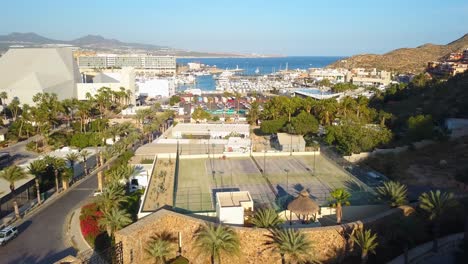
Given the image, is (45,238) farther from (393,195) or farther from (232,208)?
(393,195)

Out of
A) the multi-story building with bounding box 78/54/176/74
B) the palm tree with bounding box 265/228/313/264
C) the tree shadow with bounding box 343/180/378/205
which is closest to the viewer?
the palm tree with bounding box 265/228/313/264

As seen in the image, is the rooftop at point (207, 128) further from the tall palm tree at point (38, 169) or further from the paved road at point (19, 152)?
the tall palm tree at point (38, 169)

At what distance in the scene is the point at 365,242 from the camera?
47.3ft

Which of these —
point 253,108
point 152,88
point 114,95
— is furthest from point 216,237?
point 152,88

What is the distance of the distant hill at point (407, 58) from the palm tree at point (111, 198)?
116561mm

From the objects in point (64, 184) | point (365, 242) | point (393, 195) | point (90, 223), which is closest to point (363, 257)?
point (365, 242)

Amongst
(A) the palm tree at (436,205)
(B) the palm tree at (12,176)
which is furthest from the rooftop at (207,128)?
(A) the palm tree at (436,205)

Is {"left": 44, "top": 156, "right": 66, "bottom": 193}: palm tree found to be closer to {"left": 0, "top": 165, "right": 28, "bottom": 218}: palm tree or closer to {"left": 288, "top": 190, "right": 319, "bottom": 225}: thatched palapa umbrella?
{"left": 0, "top": 165, "right": 28, "bottom": 218}: palm tree

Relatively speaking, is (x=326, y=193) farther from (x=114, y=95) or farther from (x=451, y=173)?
(x=114, y=95)

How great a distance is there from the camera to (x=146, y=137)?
42844 mm

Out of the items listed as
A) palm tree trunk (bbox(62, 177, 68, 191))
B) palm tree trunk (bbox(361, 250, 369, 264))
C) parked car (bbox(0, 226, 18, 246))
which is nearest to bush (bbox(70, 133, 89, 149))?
palm tree trunk (bbox(62, 177, 68, 191))

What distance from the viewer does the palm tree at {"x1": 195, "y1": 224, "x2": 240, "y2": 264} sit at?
14.2m

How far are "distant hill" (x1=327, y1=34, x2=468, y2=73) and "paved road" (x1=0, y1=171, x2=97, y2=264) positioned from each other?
117 metres

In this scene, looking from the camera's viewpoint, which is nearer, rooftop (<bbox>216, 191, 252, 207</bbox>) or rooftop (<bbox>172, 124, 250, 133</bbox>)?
rooftop (<bbox>216, 191, 252, 207</bbox>)
